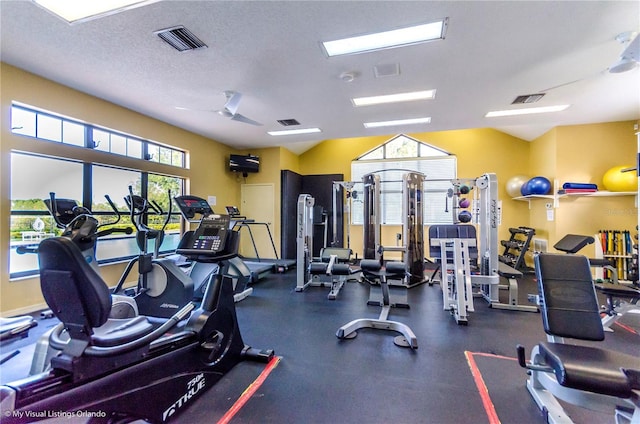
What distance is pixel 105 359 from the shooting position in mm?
1436

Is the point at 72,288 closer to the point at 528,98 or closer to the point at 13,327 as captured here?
the point at 13,327

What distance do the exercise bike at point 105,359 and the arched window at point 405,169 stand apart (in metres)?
5.90

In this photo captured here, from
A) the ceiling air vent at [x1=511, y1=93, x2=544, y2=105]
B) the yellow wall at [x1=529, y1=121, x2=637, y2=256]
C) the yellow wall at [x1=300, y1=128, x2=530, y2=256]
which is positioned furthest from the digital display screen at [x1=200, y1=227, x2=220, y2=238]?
the yellow wall at [x1=529, y1=121, x2=637, y2=256]

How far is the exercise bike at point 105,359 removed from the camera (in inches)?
50.0

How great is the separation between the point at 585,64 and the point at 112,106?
262 inches

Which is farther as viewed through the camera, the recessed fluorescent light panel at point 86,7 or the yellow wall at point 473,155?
the yellow wall at point 473,155

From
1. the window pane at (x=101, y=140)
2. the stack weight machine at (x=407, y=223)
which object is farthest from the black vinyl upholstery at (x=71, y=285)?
the stack weight machine at (x=407, y=223)

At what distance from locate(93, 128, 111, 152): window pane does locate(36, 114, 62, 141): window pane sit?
0.44 metres

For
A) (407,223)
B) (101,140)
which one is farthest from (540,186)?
(101,140)

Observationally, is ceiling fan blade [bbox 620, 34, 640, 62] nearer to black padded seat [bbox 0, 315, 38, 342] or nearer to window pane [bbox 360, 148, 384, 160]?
black padded seat [bbox 0, 315, 38, 342]

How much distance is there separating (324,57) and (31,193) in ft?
13.6

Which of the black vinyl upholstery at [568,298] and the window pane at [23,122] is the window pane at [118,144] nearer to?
the window pane at [23,122]

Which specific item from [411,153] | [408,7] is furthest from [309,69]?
[411,153]

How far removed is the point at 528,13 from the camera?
2.34 m
